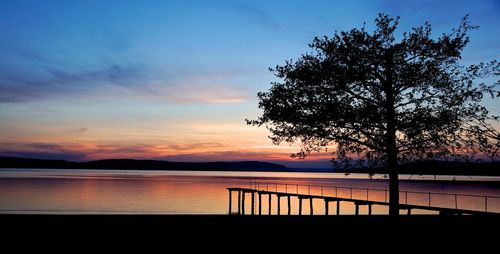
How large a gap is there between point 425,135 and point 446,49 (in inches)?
200
